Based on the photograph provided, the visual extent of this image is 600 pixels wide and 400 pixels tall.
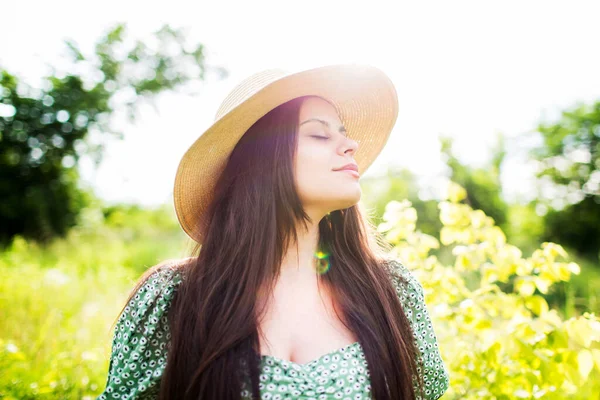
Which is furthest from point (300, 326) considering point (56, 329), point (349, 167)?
point (56, 329)

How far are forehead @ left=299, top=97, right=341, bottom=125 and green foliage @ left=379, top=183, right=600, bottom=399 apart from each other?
0.73 metres

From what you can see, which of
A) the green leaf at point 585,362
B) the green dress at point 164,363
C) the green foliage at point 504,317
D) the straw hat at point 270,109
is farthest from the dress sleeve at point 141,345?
the green leaf at point 585,362

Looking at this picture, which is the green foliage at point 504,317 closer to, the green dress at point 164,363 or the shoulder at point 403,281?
the shoulder at point 403,281

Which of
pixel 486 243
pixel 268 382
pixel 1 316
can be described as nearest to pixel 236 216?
pixel 268 382

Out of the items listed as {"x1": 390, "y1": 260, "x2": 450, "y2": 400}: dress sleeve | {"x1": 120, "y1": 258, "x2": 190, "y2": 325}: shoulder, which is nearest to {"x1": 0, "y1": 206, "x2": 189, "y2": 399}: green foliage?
{"x1": 120, "y1": 258, "x2": 190, "y2": 325}: shoulder

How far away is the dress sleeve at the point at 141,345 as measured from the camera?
1.35m

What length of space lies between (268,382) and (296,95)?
3.39 feet

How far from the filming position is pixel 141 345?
139cm

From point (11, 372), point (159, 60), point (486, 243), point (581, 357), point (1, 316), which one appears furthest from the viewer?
point (159, 60)

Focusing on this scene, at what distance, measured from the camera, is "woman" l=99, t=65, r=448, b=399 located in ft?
4.31

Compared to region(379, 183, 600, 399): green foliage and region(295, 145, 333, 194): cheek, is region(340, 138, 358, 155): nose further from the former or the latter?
region(379, 183, 600, 399): green foliage

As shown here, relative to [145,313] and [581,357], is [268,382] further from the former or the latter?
[581,357]

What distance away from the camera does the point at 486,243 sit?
6.64 feet

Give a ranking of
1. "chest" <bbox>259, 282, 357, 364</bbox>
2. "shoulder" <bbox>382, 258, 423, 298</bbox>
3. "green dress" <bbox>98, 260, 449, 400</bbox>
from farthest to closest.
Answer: "shoulder" <bbox>382, 258, 423, 298</bbox>
"chest" <bbox>259, 282, 357, 364</bbox>
"green dress" <bbox>98, 260, 449, 400</bbox>
